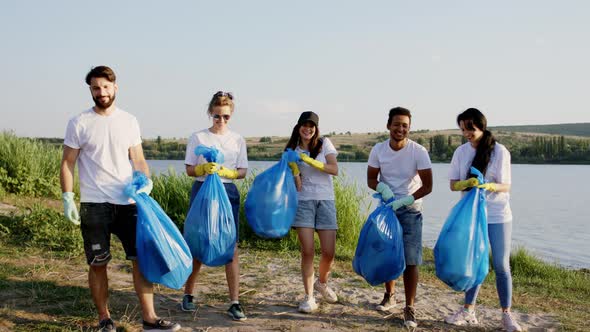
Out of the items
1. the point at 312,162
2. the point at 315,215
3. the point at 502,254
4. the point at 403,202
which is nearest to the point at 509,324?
the point at 502,254

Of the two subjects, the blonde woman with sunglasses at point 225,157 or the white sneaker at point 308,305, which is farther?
the white sneaker at point 308,305

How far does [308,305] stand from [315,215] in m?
0.68

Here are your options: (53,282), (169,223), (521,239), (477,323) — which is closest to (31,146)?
(53,282)

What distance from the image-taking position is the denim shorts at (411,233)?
12.8 feet

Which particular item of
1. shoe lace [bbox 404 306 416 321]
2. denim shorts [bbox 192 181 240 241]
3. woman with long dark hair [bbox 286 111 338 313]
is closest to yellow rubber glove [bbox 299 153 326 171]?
woman with long dark hair [bbox 286 111 338 313]

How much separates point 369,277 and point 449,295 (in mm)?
1350

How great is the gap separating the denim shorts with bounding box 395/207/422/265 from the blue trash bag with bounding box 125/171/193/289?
1552mm

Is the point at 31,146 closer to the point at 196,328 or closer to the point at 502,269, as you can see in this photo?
the point at 196,328

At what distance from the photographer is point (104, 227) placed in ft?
11.1

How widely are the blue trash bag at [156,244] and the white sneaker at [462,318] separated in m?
1.99

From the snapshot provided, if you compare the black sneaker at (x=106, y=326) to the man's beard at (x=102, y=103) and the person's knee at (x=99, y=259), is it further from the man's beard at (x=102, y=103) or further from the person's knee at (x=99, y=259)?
the man's beard at (x=102, y=103)

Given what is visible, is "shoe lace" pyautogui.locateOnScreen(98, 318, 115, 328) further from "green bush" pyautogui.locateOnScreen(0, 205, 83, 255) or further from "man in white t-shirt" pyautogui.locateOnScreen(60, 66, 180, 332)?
"green bush" pyautogui.locateOnScreen(0, 205, 83, 255)

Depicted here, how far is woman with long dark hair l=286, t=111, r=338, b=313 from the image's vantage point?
409 centimetres

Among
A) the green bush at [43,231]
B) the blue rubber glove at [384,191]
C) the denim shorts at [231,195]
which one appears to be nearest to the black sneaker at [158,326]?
the denim shorts at [231,195]
